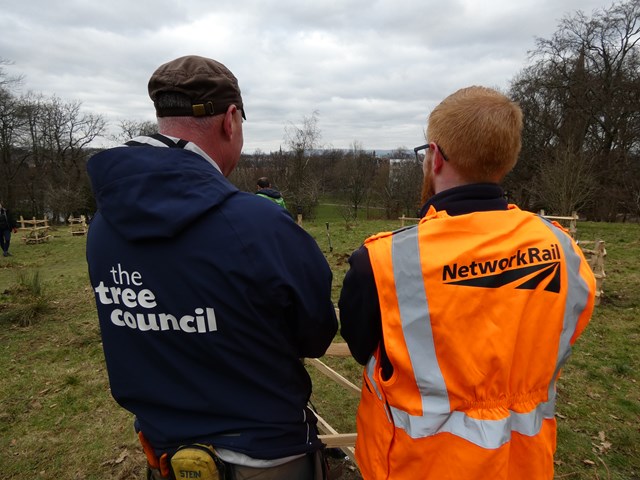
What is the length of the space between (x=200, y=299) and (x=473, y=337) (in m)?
0.90

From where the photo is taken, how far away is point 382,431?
56.7 inches

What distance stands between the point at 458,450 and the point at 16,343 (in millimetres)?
7502

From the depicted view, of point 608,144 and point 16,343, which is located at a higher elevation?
point 608,144

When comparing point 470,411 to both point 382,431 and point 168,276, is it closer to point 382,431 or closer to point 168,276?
point 382,431

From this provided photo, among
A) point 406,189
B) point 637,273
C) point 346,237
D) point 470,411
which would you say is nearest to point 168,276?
point 470,411

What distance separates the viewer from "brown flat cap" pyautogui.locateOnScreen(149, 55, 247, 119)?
4.66ft

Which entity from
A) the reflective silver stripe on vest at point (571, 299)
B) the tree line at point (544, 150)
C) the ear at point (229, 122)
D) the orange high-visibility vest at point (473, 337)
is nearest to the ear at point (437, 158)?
the orange high-visibility vest at point (473, 337)

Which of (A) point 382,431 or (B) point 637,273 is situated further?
(B) point 637,273

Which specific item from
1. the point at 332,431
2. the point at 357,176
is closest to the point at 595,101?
the point at 357,176

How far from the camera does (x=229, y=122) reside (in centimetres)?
152

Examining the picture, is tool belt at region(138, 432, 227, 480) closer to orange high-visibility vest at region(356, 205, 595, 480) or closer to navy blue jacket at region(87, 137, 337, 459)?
navy blue jacket at region(87, 137, 337, 459)

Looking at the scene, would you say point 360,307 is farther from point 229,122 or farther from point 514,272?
point 229,122

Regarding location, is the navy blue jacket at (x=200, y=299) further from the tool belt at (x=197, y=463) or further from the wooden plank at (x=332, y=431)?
the wooden plank at (x=332, y=431)

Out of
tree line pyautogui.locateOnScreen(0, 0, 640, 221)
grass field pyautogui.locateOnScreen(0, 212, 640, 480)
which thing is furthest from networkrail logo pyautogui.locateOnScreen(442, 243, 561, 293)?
tree line pyautogui.locateOnScreen(0, 0, 640, 221)
